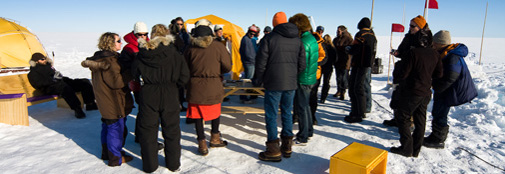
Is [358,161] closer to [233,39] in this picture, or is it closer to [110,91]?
[110,91]

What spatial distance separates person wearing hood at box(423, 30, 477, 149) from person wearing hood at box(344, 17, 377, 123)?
111 centimetres

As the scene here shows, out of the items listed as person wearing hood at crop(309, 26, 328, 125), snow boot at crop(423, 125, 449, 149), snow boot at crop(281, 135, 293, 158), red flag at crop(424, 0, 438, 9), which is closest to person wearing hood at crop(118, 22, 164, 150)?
snow boot at crop(281, 135, 293, 158)

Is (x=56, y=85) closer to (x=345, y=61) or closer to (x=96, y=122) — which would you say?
(x=96, y=122)

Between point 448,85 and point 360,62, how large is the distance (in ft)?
4.58

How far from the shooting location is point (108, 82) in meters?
→ 3.19

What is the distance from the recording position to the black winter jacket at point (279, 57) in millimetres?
3213

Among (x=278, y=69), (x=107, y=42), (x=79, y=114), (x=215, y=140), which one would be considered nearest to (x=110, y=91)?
(x=107, y=42)

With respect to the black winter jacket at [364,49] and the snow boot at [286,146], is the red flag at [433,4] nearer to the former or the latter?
the black winter jacket at [364,49]

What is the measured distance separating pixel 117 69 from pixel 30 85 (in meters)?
3.84

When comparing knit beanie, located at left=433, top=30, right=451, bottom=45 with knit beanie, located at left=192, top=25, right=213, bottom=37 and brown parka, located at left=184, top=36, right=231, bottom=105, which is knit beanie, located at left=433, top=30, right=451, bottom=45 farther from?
knit beanie, located at left=192, top=25, right=213, bottom=37

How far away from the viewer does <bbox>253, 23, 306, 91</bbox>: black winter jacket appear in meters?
3.21

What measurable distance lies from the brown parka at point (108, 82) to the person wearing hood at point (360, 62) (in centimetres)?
361

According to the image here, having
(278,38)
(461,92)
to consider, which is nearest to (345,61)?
(461,92)

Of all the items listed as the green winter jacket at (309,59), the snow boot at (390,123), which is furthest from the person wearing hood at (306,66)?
the snow boot at (390,123)
